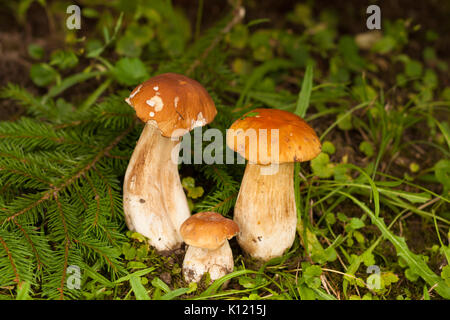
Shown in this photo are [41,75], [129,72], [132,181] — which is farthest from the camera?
[41,75]

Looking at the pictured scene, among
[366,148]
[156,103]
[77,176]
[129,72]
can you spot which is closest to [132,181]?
[77,176]

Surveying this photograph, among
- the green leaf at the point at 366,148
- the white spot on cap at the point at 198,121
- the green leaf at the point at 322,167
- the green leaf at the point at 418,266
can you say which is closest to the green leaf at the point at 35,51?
the white spot on cap at the point at 198,121

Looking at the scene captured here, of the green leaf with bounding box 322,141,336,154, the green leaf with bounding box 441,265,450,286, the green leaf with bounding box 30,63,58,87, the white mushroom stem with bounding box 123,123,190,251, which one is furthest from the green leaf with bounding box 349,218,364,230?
the green leaf with bounding box 30,63,58,87

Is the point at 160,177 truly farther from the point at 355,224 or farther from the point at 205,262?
the point at 355,224

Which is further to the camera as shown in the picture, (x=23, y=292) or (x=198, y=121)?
(x=198, y=121)

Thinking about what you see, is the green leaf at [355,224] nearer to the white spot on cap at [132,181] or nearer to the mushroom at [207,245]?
the mushroom at [207,245]

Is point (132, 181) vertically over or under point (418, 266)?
over

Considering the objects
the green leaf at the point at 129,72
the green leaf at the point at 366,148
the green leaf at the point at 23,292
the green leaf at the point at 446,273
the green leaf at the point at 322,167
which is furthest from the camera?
the green leaf at the point at 366,148
